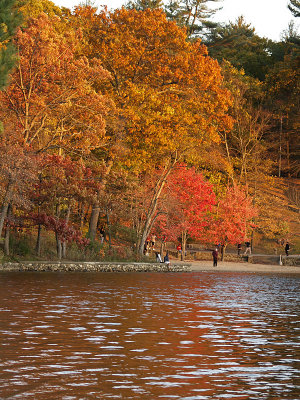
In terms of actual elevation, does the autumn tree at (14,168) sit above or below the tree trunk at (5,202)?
above

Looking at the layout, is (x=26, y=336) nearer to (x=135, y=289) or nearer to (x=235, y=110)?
(x=135, y=289)

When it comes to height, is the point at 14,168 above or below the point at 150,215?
above

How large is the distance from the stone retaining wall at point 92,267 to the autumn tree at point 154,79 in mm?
3754

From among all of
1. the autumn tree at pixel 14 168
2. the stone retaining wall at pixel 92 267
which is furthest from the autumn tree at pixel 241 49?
the autumn tree at pixel 14 168

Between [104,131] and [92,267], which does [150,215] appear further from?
[104,131]

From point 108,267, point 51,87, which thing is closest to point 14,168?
point 51,87

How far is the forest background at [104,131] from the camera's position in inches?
1470

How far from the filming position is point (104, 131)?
3856 centimetres

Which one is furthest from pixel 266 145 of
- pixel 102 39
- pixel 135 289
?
pixel 135 289

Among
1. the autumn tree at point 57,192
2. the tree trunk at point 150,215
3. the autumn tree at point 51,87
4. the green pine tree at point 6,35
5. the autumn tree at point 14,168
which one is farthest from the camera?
the tree trunk at point 150,215

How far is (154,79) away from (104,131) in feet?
30.1

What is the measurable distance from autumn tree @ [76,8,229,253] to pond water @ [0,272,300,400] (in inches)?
756

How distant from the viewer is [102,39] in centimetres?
4531

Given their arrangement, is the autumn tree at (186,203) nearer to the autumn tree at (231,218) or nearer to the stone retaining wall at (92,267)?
the autumn tree at (231,218)
